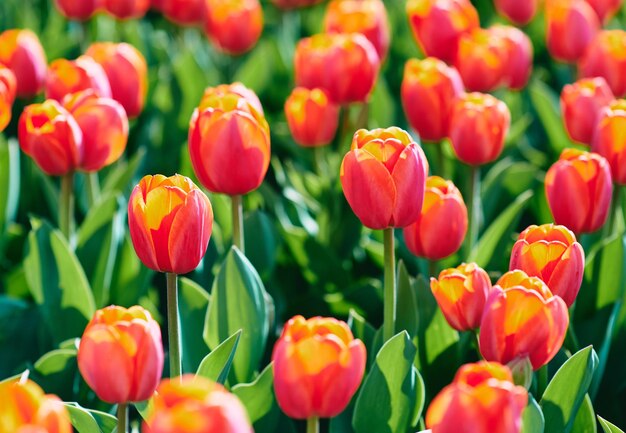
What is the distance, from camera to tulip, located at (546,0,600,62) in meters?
2.79

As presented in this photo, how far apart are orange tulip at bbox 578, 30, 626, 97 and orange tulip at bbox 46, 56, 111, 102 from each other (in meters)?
1.15

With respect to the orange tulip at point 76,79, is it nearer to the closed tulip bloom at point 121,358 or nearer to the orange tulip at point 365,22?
the orange tulip at point 365,22

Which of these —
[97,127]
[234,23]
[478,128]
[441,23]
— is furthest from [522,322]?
[234,23]

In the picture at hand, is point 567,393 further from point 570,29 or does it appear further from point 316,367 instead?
point 570,29

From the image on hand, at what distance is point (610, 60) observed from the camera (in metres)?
2.50

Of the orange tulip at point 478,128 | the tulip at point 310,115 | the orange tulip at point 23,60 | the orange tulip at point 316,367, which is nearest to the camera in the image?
the orange tulip at point 316,367

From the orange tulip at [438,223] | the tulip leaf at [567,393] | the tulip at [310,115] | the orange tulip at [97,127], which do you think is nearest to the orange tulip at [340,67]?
the tulip at [310,115]

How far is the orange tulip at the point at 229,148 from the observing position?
1.65m

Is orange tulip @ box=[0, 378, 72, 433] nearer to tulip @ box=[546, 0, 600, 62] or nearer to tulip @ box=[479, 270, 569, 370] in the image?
tulip @ box=[479, 270, 569, 370]

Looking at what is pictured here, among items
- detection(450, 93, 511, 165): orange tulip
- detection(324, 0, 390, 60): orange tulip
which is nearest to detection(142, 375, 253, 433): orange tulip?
detection(450, 93, 511, 165): orange tulip

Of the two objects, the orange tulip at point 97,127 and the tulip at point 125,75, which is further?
the tulip at point 125,75

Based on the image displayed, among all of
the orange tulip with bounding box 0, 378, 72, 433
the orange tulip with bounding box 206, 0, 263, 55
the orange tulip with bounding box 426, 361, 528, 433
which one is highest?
the orange tulip with bounding box 0, 378, 72, 433

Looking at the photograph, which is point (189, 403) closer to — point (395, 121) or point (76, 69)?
point (76, 69)

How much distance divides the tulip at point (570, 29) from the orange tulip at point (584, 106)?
593 millimetres
